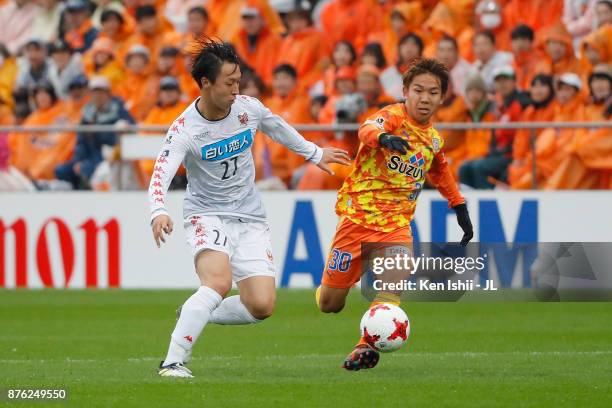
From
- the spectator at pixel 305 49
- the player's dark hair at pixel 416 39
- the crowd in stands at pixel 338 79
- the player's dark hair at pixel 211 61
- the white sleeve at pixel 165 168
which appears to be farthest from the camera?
the spectator at pixel 305 49

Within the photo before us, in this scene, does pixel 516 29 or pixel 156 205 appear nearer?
pixel 156 205

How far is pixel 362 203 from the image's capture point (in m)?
10.1

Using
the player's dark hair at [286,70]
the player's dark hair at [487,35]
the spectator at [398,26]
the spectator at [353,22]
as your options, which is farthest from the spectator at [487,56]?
the player's dark hair at [286,70]

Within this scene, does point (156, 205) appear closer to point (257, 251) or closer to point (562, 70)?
point (257, 251)

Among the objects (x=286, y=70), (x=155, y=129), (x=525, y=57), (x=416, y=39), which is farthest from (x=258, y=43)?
(x=525, y=57)

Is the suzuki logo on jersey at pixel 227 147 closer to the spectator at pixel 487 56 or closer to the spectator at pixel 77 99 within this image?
the spectator at pixel 487 56

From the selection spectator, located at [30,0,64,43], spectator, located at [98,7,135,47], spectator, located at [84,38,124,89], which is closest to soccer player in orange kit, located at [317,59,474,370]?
spectator, located at [84,38,124,89]

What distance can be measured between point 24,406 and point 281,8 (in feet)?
44.7

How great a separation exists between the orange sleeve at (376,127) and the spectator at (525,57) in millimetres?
7972

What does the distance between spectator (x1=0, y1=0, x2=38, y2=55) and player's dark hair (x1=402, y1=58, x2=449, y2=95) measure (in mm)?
15534

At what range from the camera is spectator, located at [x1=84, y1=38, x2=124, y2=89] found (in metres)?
20.9

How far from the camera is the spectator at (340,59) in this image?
18.2 metres

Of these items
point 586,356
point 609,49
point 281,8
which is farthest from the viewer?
point 281,8

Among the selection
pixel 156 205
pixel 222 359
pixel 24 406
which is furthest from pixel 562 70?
pixel 24 406
